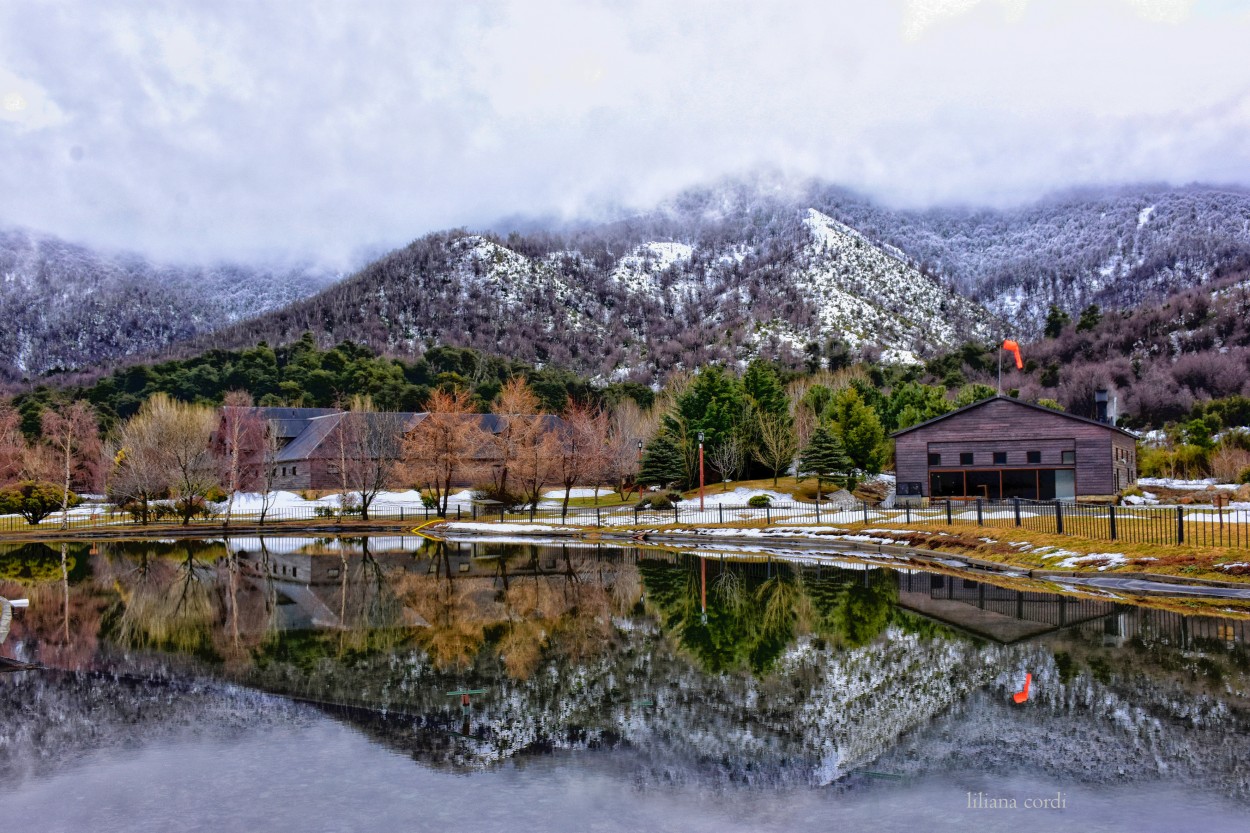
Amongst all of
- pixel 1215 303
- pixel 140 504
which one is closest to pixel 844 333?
pixel 1215 303

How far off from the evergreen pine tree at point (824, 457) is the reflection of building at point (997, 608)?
39452 millimetres

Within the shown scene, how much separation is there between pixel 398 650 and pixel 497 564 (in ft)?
57.3

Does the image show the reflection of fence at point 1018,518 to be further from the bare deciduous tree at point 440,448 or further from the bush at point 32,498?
the bush at point 32,498

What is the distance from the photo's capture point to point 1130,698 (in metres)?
12.2

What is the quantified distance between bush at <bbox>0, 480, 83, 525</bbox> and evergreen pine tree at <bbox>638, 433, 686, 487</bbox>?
41.6 metres

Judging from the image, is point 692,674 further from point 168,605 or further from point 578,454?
point 578,454

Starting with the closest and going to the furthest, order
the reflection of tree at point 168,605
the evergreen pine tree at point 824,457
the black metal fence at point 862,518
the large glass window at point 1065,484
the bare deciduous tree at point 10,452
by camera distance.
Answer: the reflection of tree at point 168,605 < the black metal fence at point 862,518 < the large glass window at point 1065,484 < the evergreen pine tree at point 824,457 < the bare deciduous tree at point 10,452

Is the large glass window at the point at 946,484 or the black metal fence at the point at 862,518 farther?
the large glass window at the point at 946,484

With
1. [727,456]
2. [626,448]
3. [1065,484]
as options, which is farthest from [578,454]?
[1065,484]

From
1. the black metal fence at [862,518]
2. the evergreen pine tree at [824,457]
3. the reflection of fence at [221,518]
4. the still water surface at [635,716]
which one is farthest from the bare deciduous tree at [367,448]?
the still water surface at [635,716]

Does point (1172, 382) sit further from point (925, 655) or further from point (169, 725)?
point (169, 725)

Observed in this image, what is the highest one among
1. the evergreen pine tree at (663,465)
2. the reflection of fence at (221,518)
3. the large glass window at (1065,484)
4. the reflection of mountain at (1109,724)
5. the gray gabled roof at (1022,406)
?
the gray gabled roof at (1022,406)

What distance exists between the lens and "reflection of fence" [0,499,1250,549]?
28141mm

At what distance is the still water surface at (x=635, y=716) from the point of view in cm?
893
